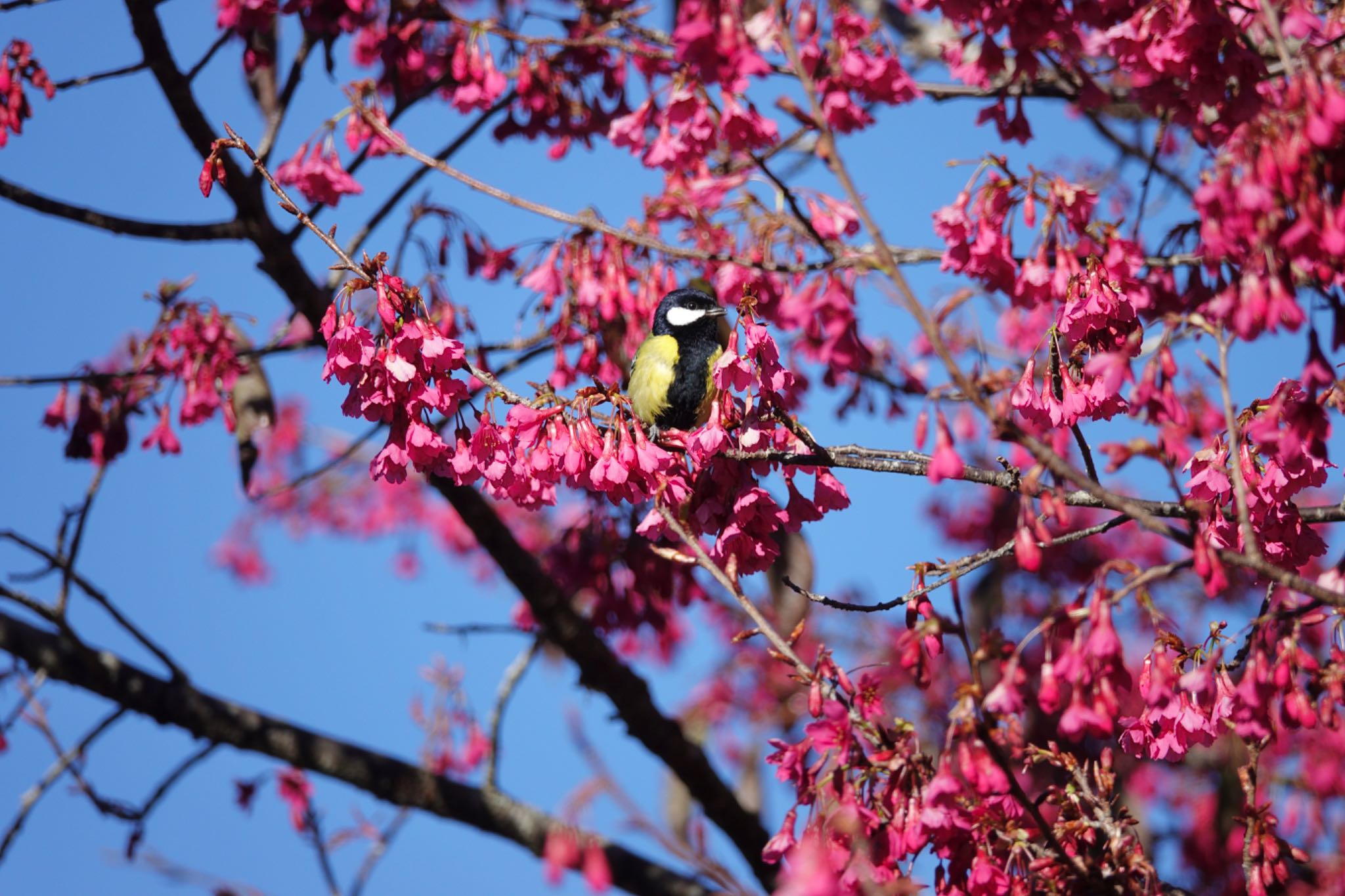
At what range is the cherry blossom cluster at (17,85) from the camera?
3992mm

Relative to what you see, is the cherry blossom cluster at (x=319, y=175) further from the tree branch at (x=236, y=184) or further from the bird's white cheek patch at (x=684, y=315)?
the bird's white cheek patch at (x=684, y=315)

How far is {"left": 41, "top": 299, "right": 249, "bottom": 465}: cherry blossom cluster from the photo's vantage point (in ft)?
14.8

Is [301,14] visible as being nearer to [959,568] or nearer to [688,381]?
[688,381]

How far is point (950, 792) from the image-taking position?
2.07 metres

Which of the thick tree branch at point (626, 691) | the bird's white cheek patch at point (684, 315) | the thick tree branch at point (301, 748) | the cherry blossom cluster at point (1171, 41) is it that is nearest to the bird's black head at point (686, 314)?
the bird's white cheek patch at point (684, 315)

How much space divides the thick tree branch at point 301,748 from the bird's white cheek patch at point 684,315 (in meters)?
2.01

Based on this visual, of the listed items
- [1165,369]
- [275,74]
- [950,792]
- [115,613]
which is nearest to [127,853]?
[115,613]

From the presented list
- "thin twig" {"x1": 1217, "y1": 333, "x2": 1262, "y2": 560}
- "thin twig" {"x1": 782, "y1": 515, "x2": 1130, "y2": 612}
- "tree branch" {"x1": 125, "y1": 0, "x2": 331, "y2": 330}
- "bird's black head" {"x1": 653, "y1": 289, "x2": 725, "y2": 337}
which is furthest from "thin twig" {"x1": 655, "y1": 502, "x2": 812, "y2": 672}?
"bird's black head" {"x1": 653, "y1": 289, "x2": 725, "y2": 337}

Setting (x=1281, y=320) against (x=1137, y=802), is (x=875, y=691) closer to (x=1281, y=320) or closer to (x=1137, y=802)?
(x=1281, y=320)

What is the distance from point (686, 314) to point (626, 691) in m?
1.47

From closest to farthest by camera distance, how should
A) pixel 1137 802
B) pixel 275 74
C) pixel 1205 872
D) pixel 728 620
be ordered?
pixel 275 74 → pixel 1205 872 → pixel 1137 802 → pixel 728 620

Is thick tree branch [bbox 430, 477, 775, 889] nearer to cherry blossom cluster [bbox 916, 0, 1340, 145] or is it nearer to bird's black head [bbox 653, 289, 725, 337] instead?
bird's black head [bbox 653, 289, 725, 337]

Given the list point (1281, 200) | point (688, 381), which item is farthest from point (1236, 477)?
point (688, 381)

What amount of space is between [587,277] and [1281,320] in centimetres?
272
